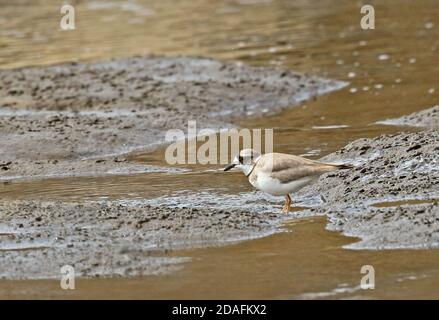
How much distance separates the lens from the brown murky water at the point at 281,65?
7258mm

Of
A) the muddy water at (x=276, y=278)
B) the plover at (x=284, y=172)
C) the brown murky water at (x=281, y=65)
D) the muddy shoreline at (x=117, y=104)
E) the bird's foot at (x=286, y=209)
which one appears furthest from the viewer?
the muddy shoreline at (x=117, y=104)

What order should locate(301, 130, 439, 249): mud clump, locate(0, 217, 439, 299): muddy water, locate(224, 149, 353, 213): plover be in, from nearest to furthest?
locate(0, 217, 439, 299): muddy water < locate(301, 130, 439, 249): mud clump < locate(224, 149, 353, 213): plover

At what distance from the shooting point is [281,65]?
17.6 metres

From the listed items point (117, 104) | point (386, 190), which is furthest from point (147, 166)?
point (117, 104)

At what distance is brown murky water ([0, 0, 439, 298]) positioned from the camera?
726cm

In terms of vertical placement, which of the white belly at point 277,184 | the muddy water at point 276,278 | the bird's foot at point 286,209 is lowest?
the muddy water at point 276,278

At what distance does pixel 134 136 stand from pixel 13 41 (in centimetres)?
882

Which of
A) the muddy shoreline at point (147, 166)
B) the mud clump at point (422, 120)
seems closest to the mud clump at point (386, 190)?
the muddy shoreline at point (147, 166)

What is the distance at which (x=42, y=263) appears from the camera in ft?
25.9

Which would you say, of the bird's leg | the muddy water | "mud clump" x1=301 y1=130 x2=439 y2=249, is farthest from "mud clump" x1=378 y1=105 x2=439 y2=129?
the muddy water

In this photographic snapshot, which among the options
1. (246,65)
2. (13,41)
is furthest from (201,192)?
(13,41)

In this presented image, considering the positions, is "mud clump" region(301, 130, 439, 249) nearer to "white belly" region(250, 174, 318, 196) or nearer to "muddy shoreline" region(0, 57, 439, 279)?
"muddy shoreline" region(0, 57, 439, 279)

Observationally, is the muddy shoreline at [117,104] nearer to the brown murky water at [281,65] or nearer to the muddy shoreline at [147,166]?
the muddy shoreline at [147,166]
